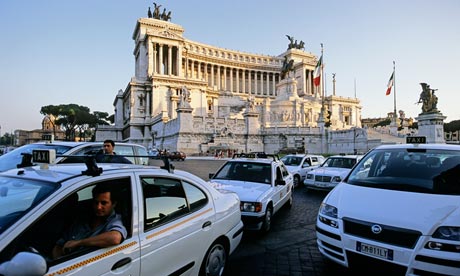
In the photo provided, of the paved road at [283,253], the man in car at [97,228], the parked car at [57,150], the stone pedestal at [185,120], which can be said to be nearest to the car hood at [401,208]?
the paved road at [283,253]

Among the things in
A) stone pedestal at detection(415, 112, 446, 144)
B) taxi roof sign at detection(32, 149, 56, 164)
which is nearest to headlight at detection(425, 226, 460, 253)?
taxi roof sign at detection(32, 149, 56, 164)

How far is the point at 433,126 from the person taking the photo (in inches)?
1048

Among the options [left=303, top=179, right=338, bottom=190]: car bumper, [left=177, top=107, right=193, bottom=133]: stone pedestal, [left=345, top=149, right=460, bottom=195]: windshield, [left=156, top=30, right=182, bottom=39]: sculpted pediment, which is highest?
[left=156, top=30, right=182, bottom=39]: sculpted pediment

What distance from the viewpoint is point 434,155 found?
15.6ft

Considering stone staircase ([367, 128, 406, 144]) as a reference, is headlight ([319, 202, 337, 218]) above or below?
below

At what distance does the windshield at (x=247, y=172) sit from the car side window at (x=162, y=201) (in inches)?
155

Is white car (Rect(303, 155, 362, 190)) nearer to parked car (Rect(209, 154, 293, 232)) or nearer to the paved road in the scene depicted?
parked car (Rect(209, 154, 293, 232))

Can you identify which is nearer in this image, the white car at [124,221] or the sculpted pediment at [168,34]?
the white car at [124,221]

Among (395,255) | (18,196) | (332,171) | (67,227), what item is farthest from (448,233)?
(332,171)

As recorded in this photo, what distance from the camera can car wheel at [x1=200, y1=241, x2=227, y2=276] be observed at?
352 cm

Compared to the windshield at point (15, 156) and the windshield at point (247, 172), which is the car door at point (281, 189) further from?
the windshield at point (15, 156)

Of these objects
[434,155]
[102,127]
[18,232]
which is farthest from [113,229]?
[102,127]

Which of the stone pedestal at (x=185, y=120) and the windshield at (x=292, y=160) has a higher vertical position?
the stone pedestal at (x=185, y=120)

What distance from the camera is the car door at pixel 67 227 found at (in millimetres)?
1995
